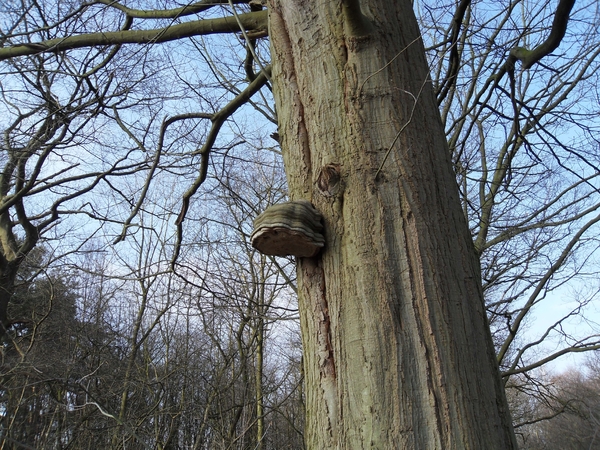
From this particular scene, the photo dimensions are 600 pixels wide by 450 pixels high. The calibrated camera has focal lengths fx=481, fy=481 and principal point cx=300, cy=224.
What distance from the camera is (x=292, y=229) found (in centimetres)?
154

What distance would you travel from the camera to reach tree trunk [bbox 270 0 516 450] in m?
1.32

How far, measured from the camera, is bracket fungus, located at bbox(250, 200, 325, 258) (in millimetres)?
1564

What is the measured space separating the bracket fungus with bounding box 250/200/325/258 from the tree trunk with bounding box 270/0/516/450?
5 cm

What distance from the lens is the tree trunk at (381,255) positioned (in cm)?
132

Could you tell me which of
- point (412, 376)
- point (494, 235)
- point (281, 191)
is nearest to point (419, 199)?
point (412, 376)

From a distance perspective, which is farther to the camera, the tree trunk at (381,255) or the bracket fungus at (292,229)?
the bracket fungus at (292,229)

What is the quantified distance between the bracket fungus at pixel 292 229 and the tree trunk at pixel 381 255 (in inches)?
2.1

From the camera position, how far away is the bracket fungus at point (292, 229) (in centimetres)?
156

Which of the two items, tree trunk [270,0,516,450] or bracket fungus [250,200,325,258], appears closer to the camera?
tree trunk [270,0,516,450]

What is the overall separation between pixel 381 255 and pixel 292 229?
29 centimetres

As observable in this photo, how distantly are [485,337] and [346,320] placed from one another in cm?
44

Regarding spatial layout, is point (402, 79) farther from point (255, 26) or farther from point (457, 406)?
Result: point (255, 26)

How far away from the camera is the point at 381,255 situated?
150 centimetres

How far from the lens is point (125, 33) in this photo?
305 cm
